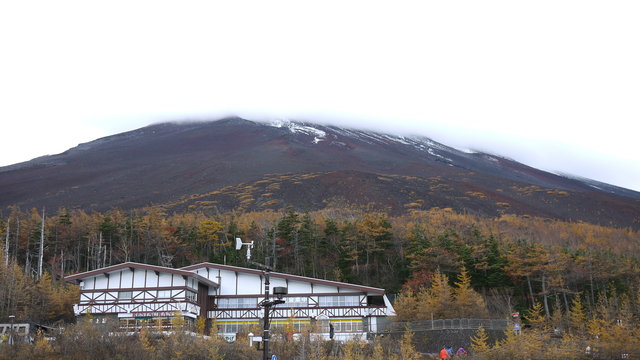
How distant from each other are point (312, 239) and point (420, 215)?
39.9 m

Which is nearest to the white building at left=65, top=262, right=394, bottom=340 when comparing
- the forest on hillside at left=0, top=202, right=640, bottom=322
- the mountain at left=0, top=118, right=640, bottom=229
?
the forest on hillside at left=0, top=202, right=640, bottom=322

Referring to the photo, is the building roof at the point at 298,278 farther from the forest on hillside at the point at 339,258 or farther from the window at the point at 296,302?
the forest on hillside at the point at 339,258

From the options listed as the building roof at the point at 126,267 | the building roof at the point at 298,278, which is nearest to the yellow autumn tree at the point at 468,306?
the building roof at the point at 298,278

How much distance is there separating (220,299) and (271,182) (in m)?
80.4

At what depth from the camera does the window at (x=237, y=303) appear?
42844 mm

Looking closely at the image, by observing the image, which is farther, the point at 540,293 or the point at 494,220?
the point at 494,220

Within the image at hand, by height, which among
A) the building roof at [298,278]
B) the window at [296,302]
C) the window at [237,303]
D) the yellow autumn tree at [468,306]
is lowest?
the window at [237,303]

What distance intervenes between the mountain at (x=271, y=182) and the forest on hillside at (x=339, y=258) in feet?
128

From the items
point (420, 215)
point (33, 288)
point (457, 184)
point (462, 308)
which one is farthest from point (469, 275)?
point (457, 184)

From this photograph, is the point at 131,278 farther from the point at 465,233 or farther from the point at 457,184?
the point at 457,184

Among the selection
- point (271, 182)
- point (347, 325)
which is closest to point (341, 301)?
point (347, 325)

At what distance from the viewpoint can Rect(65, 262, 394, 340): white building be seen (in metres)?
39.8

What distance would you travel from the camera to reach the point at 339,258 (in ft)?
190

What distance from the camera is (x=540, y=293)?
4622cm
